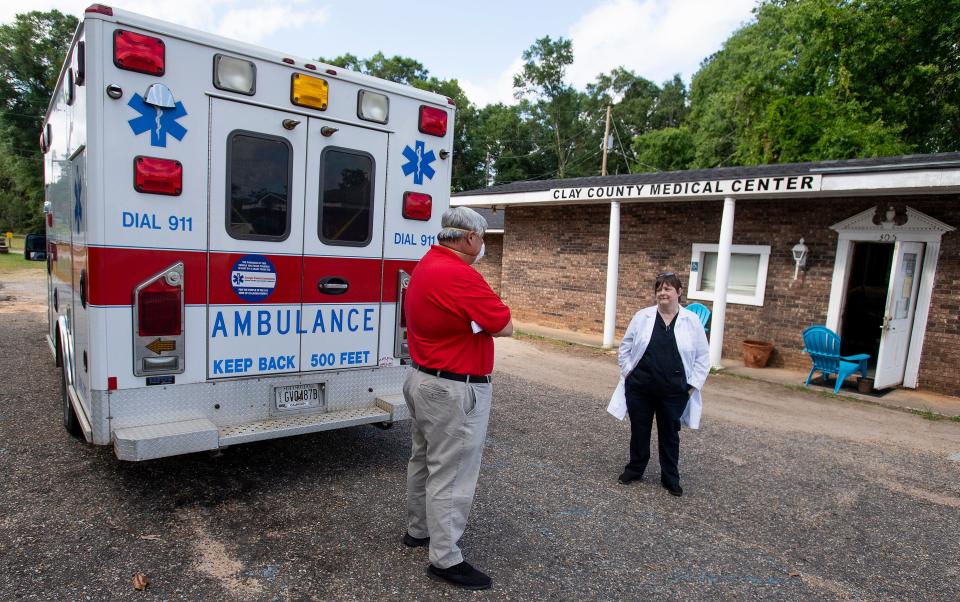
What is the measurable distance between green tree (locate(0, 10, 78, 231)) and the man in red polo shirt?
45838mm

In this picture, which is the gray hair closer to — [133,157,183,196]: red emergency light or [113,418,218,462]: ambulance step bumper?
[133,157,183,196]: red emergency light

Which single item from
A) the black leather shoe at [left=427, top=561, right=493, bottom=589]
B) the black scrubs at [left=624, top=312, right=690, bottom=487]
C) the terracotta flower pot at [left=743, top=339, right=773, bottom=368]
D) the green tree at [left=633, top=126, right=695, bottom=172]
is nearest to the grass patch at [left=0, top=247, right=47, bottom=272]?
the terracotta flower pot at [left=743, top=339, right=773, bottom=368]

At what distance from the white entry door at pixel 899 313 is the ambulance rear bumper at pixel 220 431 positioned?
25.5ft

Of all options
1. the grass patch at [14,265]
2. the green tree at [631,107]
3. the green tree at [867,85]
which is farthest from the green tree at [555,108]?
the grass patch at [14,265]

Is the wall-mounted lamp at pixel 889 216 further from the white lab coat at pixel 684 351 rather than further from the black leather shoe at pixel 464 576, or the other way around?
the black leather shoe at pixel 464 576

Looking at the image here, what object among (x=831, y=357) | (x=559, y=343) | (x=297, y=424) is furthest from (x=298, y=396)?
(x=559, y=343)

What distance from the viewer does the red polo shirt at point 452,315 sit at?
2871 millimetres

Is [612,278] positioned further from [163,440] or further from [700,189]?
[163,440]

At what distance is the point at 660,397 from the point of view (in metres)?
4.28

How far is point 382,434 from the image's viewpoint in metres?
5.37

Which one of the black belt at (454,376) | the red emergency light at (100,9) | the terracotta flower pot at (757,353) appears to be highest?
the red emergency light at (100,9)

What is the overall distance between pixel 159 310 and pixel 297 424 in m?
1.14

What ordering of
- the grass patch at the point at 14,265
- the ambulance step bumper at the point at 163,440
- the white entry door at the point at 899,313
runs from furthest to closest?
the grass patch at the point at 14,265
the white entry door at the point at 899,313
the ambulance step bumper at the point at 163,440

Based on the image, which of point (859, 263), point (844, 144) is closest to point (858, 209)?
point (859, 263)
